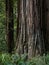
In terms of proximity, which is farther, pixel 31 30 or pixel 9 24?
pixel 9 24

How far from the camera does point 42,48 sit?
8.49m

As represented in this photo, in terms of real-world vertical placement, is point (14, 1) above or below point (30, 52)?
above

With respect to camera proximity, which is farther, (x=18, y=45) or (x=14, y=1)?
(x=14, y=1)

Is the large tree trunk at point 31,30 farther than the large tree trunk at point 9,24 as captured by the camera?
No

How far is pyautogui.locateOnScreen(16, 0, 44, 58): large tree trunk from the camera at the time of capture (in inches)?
329

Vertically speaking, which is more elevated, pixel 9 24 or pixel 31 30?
pixel 31 30

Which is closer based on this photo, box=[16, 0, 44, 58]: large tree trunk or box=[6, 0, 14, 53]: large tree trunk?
box=[16, 0, 44, 58]: large tree trunk

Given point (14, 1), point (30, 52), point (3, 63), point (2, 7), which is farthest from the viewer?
point (2, 7)

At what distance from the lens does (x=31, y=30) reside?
843 centimetres

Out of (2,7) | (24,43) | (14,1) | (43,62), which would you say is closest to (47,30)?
(24,43)

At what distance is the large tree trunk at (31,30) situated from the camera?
27.4 feet

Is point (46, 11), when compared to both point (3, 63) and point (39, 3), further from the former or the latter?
point (3, 63)

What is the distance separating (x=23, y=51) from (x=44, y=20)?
47.7 inches

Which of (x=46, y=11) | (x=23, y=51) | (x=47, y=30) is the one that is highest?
(x=46, y=11)
